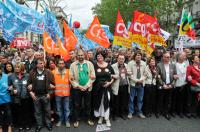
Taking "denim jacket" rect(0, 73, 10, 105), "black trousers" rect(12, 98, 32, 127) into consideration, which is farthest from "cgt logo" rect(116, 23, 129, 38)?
"denim jacket" rect(0, 73, 10, 105)

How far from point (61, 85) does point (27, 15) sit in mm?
3142

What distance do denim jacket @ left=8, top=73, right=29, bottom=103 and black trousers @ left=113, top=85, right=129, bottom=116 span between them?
2.55 m

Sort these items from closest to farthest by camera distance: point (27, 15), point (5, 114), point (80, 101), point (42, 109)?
point (5, 114), point (42, 109), point (80, 101), point (27, 15)

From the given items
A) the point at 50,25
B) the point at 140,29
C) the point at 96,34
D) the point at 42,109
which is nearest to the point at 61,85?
the point at 42,109

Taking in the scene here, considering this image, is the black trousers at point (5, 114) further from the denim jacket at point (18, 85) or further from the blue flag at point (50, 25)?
the blue flag at point (50, 25)

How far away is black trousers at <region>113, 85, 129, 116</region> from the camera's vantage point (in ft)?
26.2

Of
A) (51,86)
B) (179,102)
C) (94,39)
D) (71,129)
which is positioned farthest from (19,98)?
(179,102)

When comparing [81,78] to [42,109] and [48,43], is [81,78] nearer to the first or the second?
[42,109]

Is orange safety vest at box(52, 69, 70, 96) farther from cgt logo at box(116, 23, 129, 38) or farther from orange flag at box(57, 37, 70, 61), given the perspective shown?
cgt logo at box(116, 23, 129, 38)

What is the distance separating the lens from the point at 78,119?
777 centimetres

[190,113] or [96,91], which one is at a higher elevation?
[96,91]

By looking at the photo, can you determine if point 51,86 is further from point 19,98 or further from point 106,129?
point 106,129

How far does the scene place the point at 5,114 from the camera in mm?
6938

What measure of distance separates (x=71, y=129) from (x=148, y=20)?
4.81 metres
